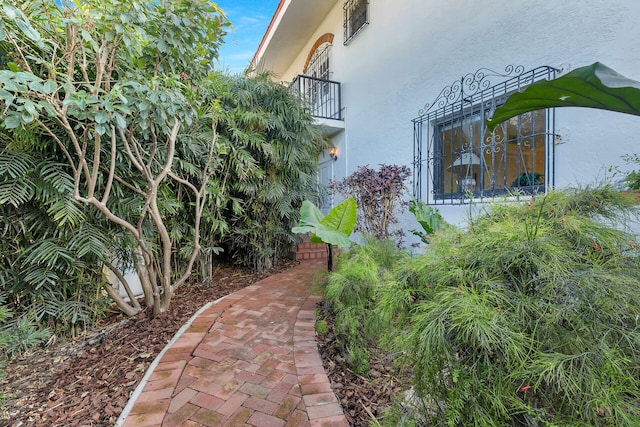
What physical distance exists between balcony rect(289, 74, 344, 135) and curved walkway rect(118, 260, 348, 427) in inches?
188

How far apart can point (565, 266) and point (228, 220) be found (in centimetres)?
477

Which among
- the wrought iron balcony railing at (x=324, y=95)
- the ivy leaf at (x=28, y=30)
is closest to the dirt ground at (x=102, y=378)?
the ivy leaf at (x=28, y=30)

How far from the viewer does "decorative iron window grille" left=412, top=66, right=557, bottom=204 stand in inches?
119

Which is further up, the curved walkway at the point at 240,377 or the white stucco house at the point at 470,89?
the white stucco house at the point at 470,89

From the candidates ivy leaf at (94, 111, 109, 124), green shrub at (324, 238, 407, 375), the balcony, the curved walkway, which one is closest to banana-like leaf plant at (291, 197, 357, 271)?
green shrub at (324, 238, 407, 375)

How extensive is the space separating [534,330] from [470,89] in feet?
12.1

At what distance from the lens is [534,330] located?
0.95 metres

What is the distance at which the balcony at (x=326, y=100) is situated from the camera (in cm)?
667

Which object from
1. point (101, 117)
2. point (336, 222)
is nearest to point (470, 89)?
point (336, 222)

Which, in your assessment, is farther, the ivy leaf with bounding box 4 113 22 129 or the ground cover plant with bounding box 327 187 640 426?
the ivy leaf with bounding box 4 113 22 129

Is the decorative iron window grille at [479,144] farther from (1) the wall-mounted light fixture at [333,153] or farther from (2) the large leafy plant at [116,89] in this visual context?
(2) the large leafy plant at [116,89]

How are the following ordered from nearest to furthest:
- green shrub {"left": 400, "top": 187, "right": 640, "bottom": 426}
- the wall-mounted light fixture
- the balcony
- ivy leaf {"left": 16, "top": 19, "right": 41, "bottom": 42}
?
1. green shrub {"left": 400, "top": 187, "right": 640, "bottom": 426}
2. ivy leaf {"left": 16, "top": 19, "right": 41, "bottom": 42}
3. the balcony
4. the wall-mounted light fixture

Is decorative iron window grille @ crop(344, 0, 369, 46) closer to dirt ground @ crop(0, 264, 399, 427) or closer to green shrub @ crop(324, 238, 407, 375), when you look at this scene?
green shrub @ crop(324, 238, 407, 375)

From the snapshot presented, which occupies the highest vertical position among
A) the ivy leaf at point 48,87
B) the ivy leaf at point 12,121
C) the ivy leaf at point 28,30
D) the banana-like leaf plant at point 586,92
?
the ivy leaf at point 28,30
